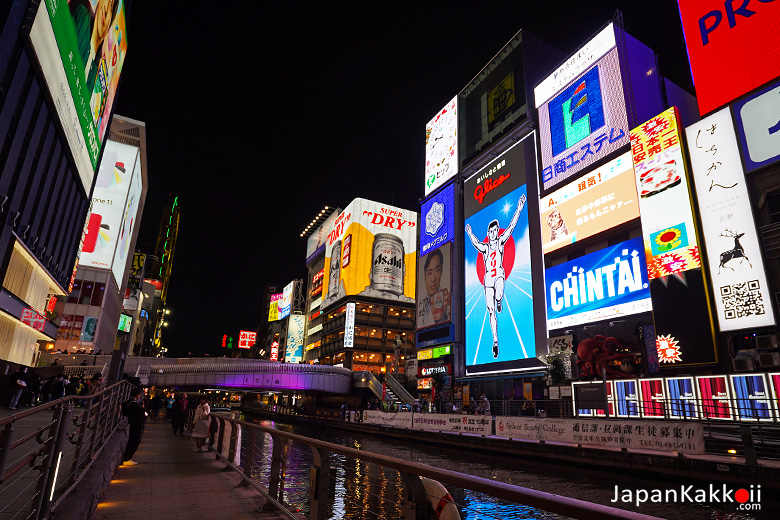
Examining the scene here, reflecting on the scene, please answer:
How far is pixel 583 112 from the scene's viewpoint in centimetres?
3881

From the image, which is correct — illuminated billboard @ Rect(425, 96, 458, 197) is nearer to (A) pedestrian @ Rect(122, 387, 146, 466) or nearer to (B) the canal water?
(B) the canal water

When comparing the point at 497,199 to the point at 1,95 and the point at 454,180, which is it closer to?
the point at 454,180

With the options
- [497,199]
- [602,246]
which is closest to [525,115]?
[497,199]

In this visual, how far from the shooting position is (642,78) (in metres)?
37.3

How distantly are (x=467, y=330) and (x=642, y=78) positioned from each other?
2779 centimetres

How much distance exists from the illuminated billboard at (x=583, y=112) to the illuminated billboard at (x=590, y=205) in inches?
57.7

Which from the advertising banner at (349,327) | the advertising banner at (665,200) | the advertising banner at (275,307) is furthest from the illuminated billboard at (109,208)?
the advertising banner at (275,307)

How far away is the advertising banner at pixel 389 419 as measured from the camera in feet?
92.1

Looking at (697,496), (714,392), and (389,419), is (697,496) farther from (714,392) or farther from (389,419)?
(389,419)

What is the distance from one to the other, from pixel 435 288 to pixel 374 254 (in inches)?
1475

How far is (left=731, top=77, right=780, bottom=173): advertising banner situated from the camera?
23.7 m

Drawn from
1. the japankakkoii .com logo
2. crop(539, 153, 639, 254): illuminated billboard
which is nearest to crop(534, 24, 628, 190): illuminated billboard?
crop(539, 153, 639, 254): illuminated billboard

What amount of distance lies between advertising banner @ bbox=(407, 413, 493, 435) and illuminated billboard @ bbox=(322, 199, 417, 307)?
6243cm

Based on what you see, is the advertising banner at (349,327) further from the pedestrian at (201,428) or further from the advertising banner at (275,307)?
the pedestrian at (201,428)
